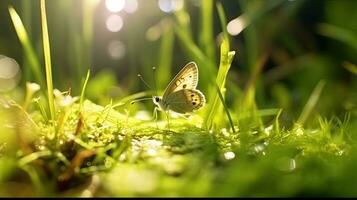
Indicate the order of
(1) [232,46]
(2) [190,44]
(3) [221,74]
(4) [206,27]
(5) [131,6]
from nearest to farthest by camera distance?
(3) [221,74]
(2) [190,44]
(4) [206,27]
(1) [232,46]
(5) [131,6]

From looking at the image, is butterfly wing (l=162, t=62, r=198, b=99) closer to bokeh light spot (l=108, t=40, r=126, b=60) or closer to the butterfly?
the butterfly

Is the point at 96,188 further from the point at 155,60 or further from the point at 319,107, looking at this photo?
the point at 155,60

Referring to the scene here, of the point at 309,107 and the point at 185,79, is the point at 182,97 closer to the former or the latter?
the point at 185,79

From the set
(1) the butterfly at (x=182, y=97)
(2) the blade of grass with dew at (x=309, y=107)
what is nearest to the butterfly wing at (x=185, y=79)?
(1) the butterfly at (x=182, y=97)

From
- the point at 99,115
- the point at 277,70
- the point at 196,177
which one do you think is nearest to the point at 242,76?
the point at 277,70

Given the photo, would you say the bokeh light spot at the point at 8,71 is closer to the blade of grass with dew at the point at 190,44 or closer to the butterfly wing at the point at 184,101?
the blade of grass with dew at the point at 190,44

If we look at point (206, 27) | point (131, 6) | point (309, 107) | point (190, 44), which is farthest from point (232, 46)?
point (190, 44)
